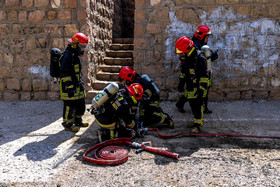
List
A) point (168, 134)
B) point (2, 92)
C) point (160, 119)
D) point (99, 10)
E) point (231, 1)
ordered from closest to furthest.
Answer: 1. point (168, 134)
2. point (160, 119)
3. point (231, 1)
4. point (2, 92)
5. point (99, 10)

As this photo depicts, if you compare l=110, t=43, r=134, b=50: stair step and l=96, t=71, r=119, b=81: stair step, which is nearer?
l=96, t=71, r=119, b=81: stair step

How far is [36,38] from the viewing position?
654cm

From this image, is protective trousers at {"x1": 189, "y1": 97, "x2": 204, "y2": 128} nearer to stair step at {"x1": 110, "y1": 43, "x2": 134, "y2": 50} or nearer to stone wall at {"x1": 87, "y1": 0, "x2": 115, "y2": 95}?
stone wall at {"x1": 87, "y1": 0, "x2": 115, "y2": 95}

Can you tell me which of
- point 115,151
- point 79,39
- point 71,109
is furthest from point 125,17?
point 115,151

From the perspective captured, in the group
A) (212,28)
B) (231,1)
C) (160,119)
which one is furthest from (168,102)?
(231,1)

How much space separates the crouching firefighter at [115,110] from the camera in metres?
3.81

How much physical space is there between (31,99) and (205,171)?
5395 millimetres

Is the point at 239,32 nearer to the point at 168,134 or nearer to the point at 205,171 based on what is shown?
the point at 168,134

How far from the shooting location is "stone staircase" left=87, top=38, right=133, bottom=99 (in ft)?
22.2

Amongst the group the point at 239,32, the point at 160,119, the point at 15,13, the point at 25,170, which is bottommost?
the point at 25,170

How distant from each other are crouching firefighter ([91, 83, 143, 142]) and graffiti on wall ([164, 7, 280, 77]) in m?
2.71

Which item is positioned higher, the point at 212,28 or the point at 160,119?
the point at 212,28

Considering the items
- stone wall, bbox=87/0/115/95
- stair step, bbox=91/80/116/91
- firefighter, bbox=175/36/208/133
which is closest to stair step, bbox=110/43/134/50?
stone wall, bbox=87/0/115/95

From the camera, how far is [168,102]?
6.42 meters
